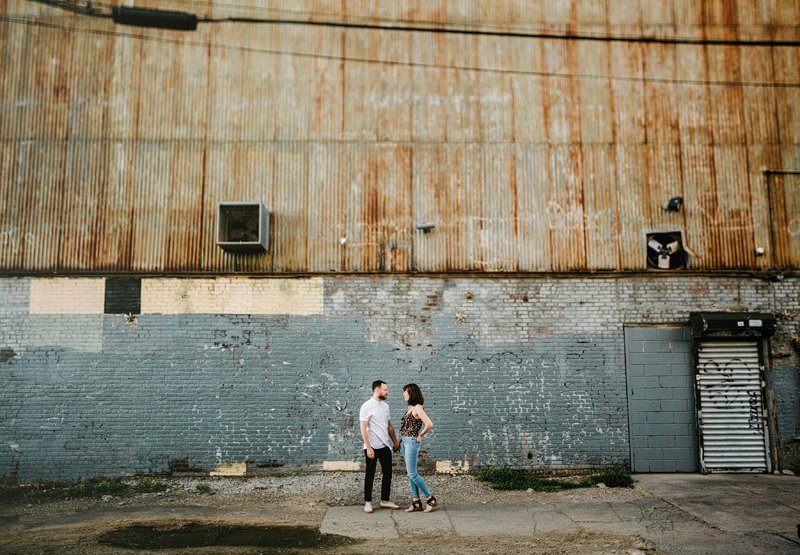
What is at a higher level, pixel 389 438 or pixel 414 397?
pixel 414 397

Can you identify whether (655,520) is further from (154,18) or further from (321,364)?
(154,18)

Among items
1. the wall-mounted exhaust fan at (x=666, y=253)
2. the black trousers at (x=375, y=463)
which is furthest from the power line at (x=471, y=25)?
the black trousers at (x=375, y=463)

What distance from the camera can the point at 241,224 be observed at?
993cm

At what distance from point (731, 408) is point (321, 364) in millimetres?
7340

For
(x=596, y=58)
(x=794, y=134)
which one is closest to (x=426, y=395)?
(x=596, y=58)

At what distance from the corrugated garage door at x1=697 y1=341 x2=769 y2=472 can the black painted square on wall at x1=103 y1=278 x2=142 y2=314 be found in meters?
10.1

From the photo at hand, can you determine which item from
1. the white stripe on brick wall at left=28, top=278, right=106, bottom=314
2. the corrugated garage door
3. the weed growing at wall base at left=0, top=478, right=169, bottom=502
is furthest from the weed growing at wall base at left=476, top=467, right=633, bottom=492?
the white stripe on brick wall at left=28, top=278, right=106, bottom=314

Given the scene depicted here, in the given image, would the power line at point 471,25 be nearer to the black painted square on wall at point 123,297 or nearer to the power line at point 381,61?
the power line at point 381,61

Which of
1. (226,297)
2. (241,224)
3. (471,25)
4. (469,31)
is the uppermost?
(471,25)

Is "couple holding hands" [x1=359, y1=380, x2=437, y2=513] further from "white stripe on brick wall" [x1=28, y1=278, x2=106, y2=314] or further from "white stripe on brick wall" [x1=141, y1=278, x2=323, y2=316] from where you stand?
"white stripe on brick wall" [x1=28, y1=278, x2=106, y2=314]

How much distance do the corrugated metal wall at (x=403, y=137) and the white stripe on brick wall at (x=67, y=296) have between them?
0.28 metres

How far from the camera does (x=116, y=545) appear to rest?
6.38 metres

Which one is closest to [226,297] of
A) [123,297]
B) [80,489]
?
[123,297]

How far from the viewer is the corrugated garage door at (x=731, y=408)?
9906 millimetres
